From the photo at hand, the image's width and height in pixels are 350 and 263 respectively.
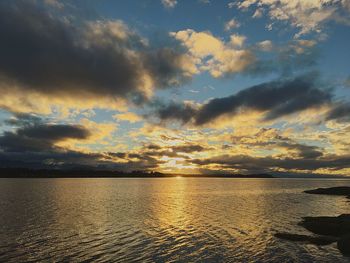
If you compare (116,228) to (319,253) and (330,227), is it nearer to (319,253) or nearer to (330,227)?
(319,253)

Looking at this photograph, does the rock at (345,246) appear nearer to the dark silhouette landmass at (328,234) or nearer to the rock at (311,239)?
the dark silhouette landmass at (328,234)

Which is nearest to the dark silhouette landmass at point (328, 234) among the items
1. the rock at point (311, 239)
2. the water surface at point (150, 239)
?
the rock at point (311, 239)

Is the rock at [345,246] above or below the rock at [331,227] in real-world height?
below

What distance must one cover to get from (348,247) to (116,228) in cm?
2928

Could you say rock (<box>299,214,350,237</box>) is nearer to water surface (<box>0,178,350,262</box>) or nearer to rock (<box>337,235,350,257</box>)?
water surface (<box>0,178,350,262</box>)

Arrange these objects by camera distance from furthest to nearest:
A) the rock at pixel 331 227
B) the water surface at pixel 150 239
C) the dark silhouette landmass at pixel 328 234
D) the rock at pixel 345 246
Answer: the rock at pixel 331 227, the dark silhouette landmass at pixel 328 234, the rock at pixel 345 246, the water surface at pixel 150 239

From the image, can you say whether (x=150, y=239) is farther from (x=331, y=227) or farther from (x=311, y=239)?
(x=331, y=227)

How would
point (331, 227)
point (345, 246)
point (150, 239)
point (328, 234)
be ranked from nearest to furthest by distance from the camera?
point (345, 246), point (150, 239), point (328, 234), point (331, 227)

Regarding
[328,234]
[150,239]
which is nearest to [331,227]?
[328,234]

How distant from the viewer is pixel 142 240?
39.4 m

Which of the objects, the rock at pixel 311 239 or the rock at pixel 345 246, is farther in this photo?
the rock at pixel 311 239

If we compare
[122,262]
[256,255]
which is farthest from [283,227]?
[122,262]

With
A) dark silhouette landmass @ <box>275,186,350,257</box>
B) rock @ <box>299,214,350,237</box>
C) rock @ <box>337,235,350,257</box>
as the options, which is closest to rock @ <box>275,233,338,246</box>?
dark silhouette landmass @ <box>275,186,350,257</box>

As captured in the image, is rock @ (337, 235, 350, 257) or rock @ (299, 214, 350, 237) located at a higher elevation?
rock @ (299, 214, 350, 237)
